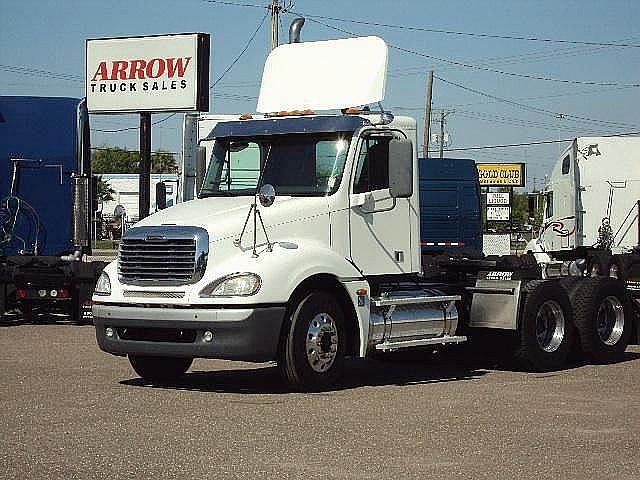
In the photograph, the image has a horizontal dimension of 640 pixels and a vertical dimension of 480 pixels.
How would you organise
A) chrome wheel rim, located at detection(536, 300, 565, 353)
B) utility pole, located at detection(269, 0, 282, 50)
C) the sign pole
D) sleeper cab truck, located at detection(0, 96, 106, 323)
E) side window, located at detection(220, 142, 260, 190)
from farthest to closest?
1. utility pole, located at detection(269, 0, 282, 50)
2. the sign pole
3. sleeper cab truck, located at detection(0, 96, 106, 323)
4. chrome wheel rim, located at detection(536, 300, 565, 353)
5. side window, located at detection(220, 142, 260, 190)

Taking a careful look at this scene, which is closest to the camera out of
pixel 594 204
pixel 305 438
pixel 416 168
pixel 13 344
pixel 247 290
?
pixel 305 438

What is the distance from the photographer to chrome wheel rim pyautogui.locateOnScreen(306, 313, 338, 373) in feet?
41.5

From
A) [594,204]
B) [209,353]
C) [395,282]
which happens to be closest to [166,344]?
[209,353]

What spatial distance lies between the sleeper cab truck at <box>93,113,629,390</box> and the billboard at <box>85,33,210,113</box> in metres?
12.9

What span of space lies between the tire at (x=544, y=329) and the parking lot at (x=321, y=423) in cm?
26

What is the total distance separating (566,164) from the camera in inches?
1106

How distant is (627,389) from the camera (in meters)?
13.0

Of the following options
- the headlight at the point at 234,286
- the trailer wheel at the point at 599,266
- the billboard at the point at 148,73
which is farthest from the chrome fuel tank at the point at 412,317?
the billboard at the point at 148,73

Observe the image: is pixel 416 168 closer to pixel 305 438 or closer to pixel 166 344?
pixel 166 344

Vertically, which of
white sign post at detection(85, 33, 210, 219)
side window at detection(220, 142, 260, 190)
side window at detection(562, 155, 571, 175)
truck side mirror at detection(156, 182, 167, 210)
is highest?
white sign post at detection(85, 33, 210, 219)

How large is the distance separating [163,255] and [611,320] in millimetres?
6593

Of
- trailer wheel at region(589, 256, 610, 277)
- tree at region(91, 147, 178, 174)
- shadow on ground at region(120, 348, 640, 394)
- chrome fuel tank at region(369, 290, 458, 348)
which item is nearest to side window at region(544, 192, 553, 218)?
trailer wheel at region(589, 256, 610, 277)

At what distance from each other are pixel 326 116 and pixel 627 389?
170 inches

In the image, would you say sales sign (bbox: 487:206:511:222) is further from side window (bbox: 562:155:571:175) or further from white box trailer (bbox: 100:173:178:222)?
side window (bbox: 562:155:571:175)
